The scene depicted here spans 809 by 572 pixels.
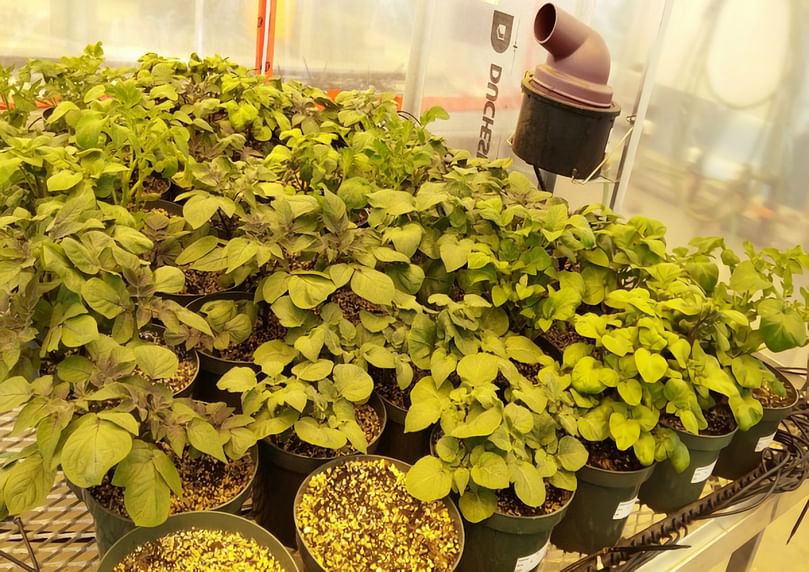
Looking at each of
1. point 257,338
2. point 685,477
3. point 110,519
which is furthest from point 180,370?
point 685,477

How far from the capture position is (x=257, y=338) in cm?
119

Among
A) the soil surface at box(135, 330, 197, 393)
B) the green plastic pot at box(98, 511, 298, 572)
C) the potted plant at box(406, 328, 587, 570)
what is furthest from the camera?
the soil surface at box(135, 330, 197, 393)

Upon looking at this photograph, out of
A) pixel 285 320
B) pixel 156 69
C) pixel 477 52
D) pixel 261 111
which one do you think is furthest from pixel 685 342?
pixel 477 52

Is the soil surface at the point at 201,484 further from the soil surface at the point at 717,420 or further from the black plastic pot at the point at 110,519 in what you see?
the soil surface at the point at 717,420

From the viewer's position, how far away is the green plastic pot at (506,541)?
0.92 m

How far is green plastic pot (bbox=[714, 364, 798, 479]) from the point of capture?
1.24 metres

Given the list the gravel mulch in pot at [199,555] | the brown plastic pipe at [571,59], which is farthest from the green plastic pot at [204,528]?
the brown plastic pipe at [571,59]

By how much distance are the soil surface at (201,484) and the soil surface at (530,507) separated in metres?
0.34

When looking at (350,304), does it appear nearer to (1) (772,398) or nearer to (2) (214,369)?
(2) (214,369)

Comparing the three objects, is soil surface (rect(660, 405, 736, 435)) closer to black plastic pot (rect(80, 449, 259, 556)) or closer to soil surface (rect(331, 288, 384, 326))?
soil surface (rect(331, 288, 384, 326))

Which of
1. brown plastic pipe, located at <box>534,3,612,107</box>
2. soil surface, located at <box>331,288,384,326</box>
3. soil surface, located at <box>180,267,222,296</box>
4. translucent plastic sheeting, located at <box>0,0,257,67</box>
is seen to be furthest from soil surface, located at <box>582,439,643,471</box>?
translucent plastic sheeting, located at <box>0,0,257,67</box>

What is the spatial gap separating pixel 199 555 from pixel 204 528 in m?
0.03

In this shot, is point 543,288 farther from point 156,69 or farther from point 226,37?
point 226,37

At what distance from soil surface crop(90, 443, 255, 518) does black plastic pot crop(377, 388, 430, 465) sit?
0.23 meters
